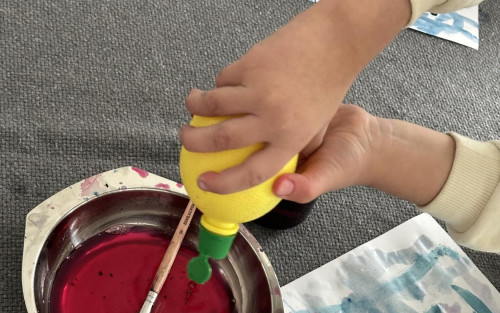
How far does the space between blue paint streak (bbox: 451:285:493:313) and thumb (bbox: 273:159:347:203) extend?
23 centimetres

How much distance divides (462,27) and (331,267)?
547mm

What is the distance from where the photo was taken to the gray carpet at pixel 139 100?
552 mm

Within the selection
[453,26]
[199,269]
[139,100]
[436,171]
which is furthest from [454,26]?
[199,269]

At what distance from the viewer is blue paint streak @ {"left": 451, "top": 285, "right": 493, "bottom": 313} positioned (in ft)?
1.94

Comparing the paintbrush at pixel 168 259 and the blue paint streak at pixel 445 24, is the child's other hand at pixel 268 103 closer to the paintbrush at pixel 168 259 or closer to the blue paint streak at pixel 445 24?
the paintbrush at pixel 168 259

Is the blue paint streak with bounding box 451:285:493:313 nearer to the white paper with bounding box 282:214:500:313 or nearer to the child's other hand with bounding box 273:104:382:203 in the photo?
the white paper with bounding box 282:214:500:313

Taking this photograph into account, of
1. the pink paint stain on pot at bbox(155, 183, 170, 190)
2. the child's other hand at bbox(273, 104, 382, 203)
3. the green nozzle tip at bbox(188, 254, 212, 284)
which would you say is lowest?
the green nozzle tip at bbox(188, 254, 212, 284)

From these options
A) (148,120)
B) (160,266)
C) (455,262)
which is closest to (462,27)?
(455,262)

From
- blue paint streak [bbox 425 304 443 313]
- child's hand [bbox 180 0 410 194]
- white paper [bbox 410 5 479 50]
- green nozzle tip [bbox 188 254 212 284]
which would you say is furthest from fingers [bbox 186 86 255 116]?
white paper [bbox 410 5 479 50]

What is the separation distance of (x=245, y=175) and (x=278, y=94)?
52mm

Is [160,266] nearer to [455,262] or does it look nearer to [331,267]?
[331,267]

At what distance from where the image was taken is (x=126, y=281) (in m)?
0.49

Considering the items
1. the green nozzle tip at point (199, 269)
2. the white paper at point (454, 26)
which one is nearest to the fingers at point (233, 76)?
the green nozzle tip at point (199, 269)

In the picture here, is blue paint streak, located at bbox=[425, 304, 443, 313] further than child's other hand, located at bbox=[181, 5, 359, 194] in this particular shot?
Yes
